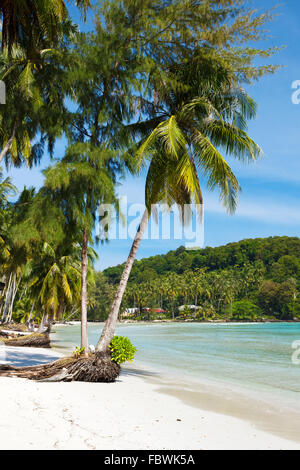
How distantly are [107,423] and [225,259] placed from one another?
391 ft

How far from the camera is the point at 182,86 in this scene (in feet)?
34.4

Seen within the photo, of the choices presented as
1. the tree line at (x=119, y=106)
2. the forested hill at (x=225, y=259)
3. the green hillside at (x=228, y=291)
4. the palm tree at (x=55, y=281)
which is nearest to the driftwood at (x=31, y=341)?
the palm tree at (x=55, y=281)

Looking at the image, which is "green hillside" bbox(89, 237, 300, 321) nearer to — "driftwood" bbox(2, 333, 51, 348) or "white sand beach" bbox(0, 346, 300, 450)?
"driftwood" bbox(2, 333, 51, 348)

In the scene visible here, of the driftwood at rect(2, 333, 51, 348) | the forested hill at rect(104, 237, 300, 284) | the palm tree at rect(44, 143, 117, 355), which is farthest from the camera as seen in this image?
the forested hill at rect(104, 237, 300, 284)

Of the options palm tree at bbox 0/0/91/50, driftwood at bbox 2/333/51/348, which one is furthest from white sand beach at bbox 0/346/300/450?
driftwood at bbox 2/333/51/348

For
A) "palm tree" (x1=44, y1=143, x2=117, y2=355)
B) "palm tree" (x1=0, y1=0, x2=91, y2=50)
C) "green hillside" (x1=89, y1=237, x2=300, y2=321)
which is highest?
"palm tree" (x1=0, y1=0, x2=91, y2=50)

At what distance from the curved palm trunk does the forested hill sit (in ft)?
328

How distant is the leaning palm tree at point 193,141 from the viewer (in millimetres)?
9742

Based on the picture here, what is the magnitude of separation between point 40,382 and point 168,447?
174 inches

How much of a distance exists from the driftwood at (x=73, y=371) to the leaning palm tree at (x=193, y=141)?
106 cm

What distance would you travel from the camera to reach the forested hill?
10788 cm

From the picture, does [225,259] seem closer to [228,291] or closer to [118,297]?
[228,291]

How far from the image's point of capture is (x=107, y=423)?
5.19 meters

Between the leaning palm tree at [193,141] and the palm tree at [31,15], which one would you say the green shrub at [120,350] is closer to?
the leaning palm tree at [193,141]
